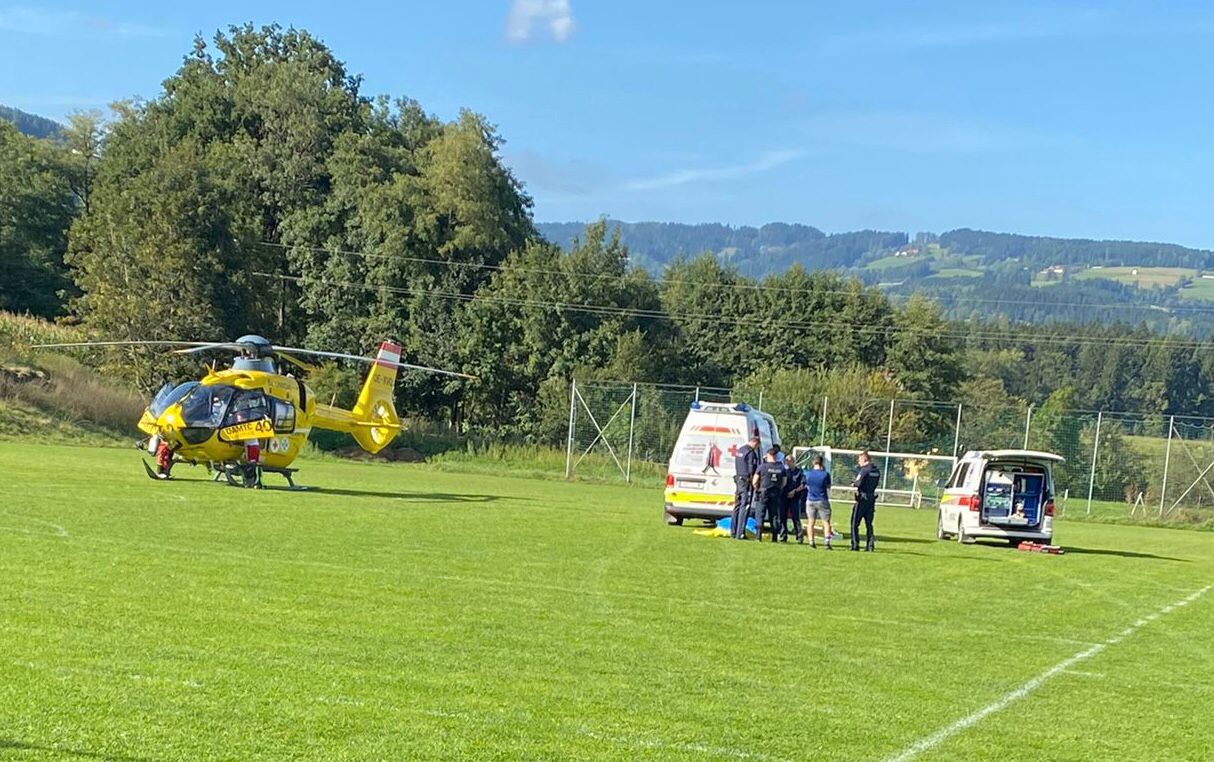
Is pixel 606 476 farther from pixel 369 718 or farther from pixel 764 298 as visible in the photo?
pixel 369 718

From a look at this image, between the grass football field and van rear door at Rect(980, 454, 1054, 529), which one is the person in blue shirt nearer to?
the grass football field

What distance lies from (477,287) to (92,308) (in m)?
17.9

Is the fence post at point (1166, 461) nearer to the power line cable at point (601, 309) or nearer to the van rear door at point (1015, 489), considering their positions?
the van rear door at point (1015, 489)

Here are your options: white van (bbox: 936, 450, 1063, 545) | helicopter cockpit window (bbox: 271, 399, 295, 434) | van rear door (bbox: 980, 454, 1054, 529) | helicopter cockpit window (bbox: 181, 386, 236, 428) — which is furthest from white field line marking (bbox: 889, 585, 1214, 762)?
helicopter cockpit window (bbox: 181, 386, 236, 428)

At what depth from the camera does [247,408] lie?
26.1 m

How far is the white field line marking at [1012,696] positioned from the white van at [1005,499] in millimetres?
9584

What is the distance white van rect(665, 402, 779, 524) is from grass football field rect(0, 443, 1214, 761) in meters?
3.89

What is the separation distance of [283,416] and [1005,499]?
15.0 metres

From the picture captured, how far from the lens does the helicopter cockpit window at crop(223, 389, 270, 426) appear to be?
25.9 meters

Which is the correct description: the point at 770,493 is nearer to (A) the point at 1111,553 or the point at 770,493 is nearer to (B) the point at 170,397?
(A) the point at 1111,553

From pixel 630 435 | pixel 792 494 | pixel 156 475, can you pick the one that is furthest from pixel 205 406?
pixel 630 435

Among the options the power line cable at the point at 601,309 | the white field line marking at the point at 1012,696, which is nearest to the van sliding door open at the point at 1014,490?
the white field line marking at the point at 1012,696

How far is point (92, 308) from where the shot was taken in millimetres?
54562

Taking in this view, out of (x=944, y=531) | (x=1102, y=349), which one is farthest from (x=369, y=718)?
(x=1102, y=349)
